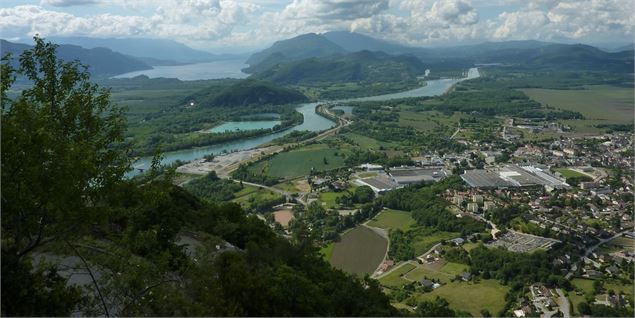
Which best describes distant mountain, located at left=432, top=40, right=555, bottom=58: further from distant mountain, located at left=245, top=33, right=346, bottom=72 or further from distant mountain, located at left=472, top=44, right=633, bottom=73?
distant mountain, located at left=472, top=44, right=633, bottom=73

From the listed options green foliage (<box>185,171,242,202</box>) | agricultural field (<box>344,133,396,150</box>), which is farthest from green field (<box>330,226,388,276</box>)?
agricultural field (<box>344,133,396,150</box>)

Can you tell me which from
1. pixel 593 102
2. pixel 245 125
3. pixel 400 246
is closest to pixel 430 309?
pixel 400 246

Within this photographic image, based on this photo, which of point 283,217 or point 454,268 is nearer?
point 454,268

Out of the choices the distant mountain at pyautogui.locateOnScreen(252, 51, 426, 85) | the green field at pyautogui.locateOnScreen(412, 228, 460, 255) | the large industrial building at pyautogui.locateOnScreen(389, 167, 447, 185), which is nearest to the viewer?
the green field at pyautogui.locateOnScreen(412, 228, 460, 255)

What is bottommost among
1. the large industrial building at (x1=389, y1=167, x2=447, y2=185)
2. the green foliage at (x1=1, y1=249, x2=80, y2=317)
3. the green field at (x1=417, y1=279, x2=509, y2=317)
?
the large industrial building at (x1=389, y1=167, x2=447, y2=185)

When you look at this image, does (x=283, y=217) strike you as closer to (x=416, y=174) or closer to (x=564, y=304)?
(x=416, y=174)

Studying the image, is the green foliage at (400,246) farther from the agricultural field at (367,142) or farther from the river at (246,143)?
the agricultural field at (367,142)
